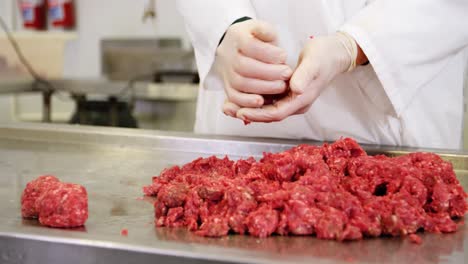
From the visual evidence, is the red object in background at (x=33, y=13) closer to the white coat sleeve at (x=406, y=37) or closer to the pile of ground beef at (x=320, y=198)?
the white coat sleeve at (x=406, y=37)

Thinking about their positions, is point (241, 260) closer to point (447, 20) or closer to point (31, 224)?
point (31, 224)

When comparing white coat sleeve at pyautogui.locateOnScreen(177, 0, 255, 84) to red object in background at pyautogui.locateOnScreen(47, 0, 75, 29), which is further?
red object in background at pyautogui.locateOnScreen(47, 0, 75, 29)

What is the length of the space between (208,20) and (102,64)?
11.7 feet

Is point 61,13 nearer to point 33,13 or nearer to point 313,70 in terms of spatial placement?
point 33,13

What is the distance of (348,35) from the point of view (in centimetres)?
154

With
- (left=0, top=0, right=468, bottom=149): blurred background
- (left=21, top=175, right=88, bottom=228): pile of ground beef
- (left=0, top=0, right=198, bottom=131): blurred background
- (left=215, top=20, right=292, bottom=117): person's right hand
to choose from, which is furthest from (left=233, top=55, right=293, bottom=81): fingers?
(left=0, top=0, right=198, bottom=131): blurred background

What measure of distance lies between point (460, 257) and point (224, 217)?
38 centimetres

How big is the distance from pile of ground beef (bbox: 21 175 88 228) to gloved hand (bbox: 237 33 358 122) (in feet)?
1.65

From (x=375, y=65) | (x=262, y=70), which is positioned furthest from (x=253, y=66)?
(x=375, y=65)

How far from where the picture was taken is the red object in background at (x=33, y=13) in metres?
6.02

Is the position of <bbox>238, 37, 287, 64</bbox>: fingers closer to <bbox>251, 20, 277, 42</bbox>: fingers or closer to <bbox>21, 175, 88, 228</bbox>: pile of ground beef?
<bbox>251, 20, 277, 42</bbox>: fingers

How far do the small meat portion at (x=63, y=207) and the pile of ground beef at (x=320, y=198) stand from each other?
131mm

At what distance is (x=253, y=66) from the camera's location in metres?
1.44

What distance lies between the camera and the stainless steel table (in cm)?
91
